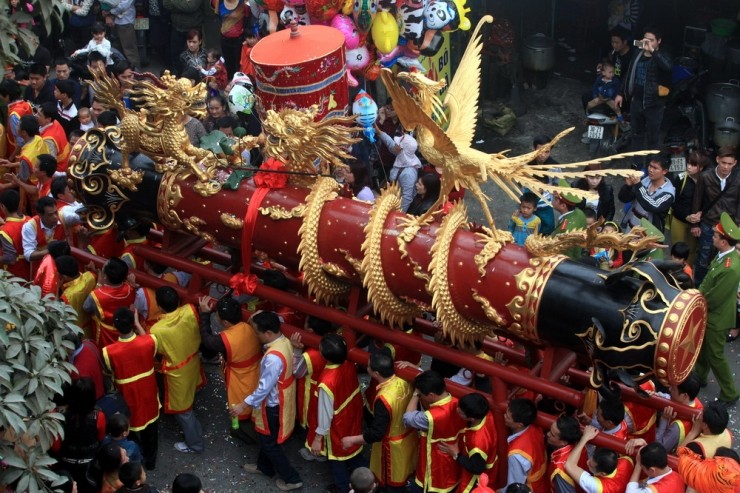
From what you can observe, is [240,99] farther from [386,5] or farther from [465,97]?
[465,97]

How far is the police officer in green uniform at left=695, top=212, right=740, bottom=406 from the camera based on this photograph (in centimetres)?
770

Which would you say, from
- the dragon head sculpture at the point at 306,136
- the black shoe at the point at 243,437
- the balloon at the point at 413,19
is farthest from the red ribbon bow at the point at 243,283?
the balloon at the point at 413,19

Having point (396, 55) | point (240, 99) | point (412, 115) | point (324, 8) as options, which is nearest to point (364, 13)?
point (324, 8)

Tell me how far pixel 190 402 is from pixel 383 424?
5.64 feet

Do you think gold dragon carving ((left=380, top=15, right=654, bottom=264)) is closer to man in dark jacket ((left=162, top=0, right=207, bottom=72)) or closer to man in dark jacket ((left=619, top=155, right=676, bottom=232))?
man in dark jacket ((left=619, top=155, right=676, bottom=232))

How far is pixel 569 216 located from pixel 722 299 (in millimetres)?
1461

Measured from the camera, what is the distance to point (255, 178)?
23.5ft

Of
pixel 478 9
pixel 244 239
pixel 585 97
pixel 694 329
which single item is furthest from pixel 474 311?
pixel 478 9

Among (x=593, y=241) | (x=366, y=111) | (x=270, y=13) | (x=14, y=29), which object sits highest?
(x=14, y=29)

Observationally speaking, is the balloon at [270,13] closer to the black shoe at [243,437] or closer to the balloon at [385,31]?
the balloon at [385,31]

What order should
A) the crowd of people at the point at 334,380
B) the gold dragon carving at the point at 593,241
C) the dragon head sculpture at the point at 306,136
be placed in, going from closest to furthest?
the gold dragon carving at the point at 593,241
the crowd of people at the point at 334,380
the dragon head sculpture at the point at 306,136

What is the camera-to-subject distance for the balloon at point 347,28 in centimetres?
1045

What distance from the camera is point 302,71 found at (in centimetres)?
931

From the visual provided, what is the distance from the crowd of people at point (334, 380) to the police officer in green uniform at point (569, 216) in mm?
28
